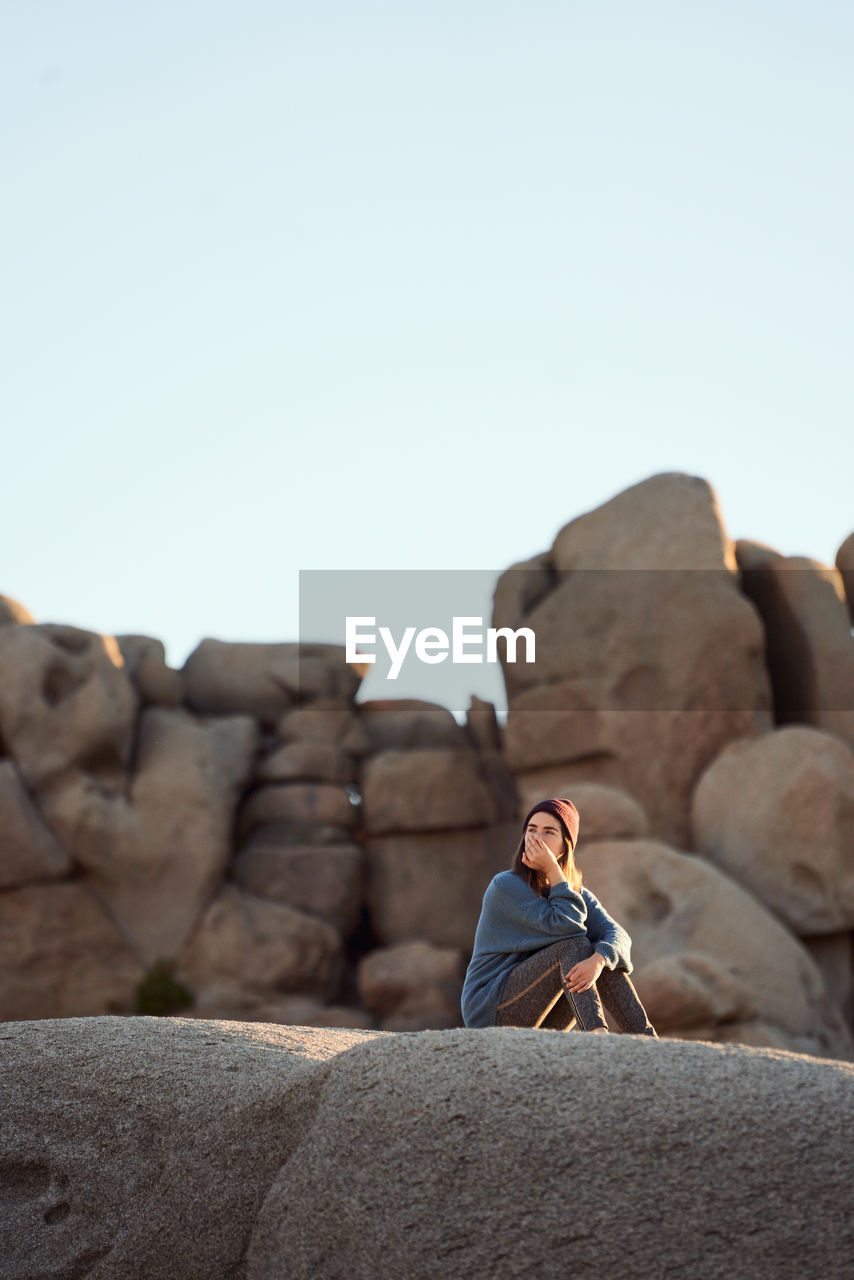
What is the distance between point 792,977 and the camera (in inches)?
499

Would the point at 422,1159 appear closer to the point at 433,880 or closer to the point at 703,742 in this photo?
the point at 703,742

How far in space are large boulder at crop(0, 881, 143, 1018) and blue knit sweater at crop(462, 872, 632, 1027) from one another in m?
11.1

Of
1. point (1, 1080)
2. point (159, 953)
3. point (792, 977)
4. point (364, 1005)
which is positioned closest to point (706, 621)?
point (792, 977)

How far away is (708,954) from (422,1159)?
32.1ft

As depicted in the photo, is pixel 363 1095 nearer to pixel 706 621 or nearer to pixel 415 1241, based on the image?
pixel 415 1241

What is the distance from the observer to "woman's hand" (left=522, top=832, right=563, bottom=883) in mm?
4973

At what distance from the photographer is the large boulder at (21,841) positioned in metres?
14.6

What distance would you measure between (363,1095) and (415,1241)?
416mm

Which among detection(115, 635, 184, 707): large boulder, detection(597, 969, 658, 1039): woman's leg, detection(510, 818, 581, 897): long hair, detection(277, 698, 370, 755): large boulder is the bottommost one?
detection(597, 969, 658, 1039): woman's leg

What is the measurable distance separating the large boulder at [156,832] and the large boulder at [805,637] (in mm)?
6966

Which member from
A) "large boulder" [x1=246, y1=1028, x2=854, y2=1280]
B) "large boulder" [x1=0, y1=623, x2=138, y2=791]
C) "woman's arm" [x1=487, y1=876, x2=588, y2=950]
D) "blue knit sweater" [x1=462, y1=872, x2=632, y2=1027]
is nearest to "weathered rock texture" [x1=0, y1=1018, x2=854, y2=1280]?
"large boulder" [x1=246, y1=1028, x2=854, y2=1280]

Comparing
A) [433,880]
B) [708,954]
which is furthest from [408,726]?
[708,954]

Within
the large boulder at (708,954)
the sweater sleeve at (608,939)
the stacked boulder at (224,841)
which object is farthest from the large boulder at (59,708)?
the sweater sleeve at (608,939)

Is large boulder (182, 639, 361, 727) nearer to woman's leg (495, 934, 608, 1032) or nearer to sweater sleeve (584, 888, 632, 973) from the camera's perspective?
sweater sleeve (584, 888, 632, 973)
